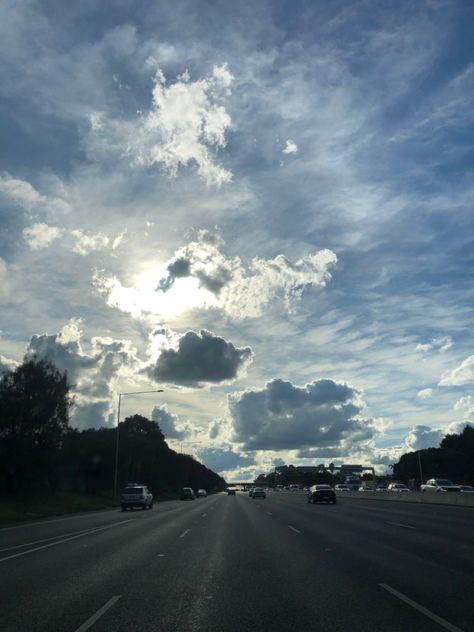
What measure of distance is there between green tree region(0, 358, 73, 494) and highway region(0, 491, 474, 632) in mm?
27980

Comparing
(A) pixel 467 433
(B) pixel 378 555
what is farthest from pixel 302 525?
(A) pixel 467 433

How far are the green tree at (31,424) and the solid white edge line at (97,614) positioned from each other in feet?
126

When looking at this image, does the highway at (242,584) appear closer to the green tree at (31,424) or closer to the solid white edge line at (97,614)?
the solid white edge line at (97,614)

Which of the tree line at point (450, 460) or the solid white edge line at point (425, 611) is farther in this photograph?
the tree line at point (450, 460)

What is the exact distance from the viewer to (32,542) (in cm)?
1817

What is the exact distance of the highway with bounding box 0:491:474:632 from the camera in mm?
7500

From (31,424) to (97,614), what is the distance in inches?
1662

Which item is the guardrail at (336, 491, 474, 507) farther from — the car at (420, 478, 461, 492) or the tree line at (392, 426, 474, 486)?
the tree line at (392, 426, 474, 486)

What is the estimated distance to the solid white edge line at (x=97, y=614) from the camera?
7242mm

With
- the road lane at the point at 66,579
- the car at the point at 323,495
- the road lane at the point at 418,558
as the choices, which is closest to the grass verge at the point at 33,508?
the road lane at the point at 66,579

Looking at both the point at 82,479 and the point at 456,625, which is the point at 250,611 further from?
the point at 82,479

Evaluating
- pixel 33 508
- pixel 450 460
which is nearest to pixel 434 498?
pixel 33 508

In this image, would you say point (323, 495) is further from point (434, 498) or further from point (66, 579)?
point (66, 579)

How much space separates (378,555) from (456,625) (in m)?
6.71
